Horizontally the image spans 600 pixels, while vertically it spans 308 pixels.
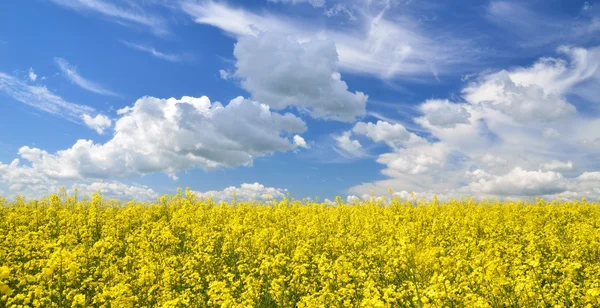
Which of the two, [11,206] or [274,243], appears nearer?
[274,243]

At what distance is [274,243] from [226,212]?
27.6 ft

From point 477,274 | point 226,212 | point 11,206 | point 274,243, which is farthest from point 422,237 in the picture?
point 11,206

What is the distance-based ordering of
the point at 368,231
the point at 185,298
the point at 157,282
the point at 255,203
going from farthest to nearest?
1. the point at 255,203
2. the point at 368,231
3. the point at 157,282
4. the point at 185,298

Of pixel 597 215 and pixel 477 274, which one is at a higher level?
pixel 597 215

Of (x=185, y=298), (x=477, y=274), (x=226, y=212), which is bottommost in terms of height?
(x=185, y=298)

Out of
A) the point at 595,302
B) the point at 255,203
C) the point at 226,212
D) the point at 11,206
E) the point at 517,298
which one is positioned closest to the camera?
the point at 595,302

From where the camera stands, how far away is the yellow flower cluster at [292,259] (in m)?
8.17

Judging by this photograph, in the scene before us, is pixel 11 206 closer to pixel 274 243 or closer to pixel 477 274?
pixel 274 243

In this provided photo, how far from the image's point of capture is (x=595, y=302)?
7512mm

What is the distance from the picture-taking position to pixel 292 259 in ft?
37.7

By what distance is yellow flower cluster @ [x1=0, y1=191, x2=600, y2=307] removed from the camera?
817 centimetres

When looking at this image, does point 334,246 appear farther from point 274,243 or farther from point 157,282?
point 157,282

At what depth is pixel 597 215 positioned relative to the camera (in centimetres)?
2227

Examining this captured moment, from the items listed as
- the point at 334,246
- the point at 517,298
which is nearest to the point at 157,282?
the point at 334,246
